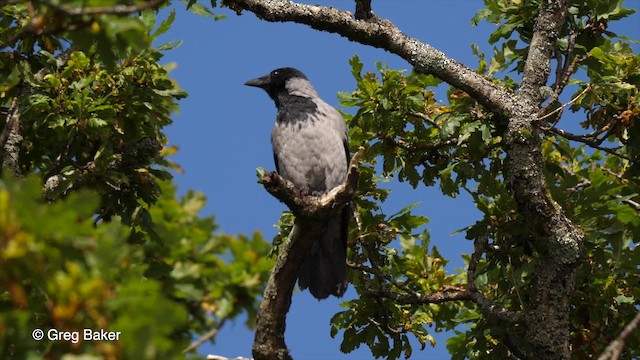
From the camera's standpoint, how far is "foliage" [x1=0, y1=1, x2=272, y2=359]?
9.61ft

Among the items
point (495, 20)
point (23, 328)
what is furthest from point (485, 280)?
point (23, 328)

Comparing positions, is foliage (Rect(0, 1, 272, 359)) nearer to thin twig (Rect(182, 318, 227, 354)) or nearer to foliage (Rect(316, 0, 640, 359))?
thin twig (Rect(182, 318, 227, 354))

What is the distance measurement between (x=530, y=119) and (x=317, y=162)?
1918 mm

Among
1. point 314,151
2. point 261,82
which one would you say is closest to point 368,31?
point 314,151

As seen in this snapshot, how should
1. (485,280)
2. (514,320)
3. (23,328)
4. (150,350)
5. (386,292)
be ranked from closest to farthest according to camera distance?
(150,350), (23,328), (514,320), (386,292), (485,280)

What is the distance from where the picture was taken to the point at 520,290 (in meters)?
6.81

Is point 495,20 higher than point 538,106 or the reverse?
higher

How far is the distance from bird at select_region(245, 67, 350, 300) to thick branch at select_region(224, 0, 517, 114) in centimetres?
101

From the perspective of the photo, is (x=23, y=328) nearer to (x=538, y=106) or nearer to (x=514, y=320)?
(x=514, y=320)

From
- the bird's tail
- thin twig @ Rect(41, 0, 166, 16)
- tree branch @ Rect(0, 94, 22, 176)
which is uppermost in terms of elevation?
tree branch @ Rect(0, 94, 22, 176)

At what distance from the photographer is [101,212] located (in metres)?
6.40

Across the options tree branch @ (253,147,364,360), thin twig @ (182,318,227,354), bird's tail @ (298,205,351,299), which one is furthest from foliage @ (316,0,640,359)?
thin twig @ (182,318,227,354)

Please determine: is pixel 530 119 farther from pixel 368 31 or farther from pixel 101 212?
pixel 101 212

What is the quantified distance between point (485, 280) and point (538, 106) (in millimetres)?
1622
